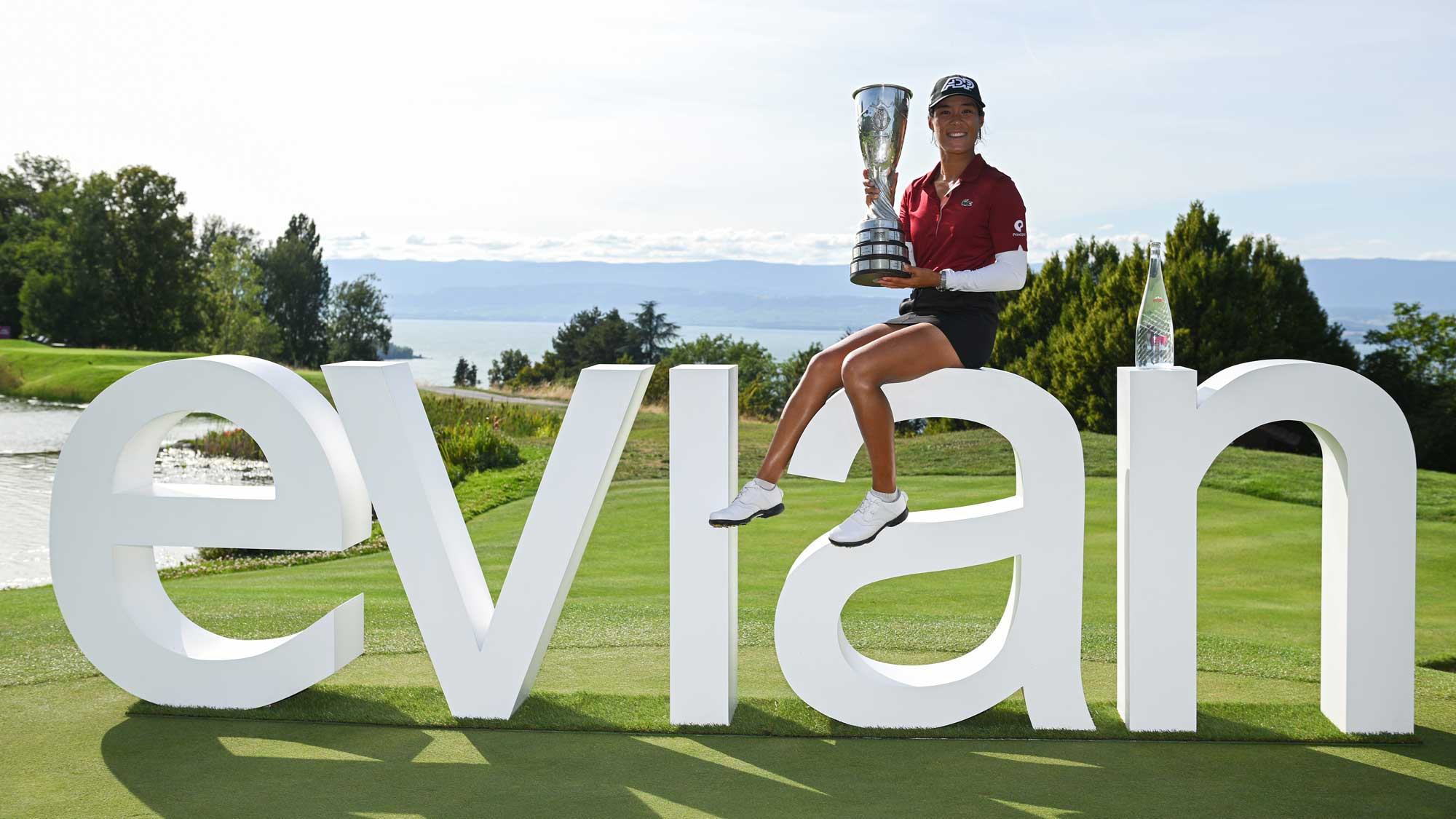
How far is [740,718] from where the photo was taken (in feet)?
15.3

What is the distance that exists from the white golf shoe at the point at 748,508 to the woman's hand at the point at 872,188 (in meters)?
1.28

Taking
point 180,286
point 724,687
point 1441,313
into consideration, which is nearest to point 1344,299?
point 1441,313

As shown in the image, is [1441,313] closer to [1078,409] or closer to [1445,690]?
[1078,409]

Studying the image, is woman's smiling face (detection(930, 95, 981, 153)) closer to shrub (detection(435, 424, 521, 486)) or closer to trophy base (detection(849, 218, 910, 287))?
trophy base (detection(849, 218, 910, 287))

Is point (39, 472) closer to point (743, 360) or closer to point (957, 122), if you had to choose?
point (957, 122)

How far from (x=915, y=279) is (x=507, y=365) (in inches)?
1710

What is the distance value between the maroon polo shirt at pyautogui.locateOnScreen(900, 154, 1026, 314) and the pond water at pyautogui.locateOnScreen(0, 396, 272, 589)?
274 inches

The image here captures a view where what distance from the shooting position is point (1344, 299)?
92.1 metres

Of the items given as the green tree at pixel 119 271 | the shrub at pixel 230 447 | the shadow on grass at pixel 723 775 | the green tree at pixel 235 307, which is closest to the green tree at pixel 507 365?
the green tree at pixel 235 307

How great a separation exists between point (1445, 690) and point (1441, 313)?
27.3 meters

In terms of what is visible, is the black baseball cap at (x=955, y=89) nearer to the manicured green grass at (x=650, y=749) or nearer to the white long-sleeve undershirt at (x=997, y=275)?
the white long-sleeve undershirt at (x=997, y=275)

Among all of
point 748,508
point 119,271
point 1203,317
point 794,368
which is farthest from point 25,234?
point 748,508

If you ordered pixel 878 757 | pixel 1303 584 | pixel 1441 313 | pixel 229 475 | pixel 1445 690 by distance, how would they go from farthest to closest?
pixel 1441 313 < pixel 229 475 < pixel 1303 584 < pixel 1445 690 < pixel 878 757

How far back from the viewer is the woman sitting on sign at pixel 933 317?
439 cm
